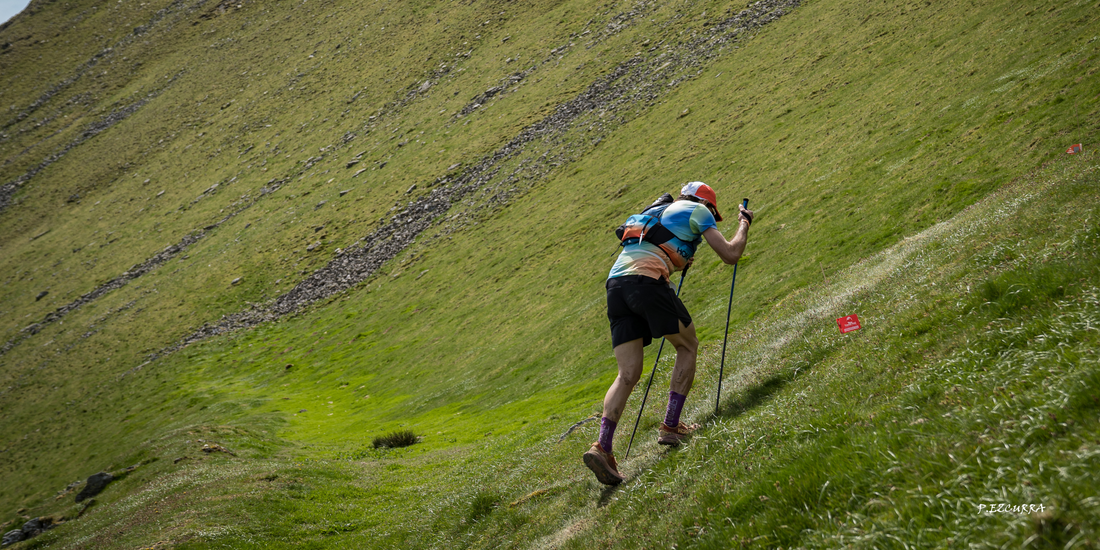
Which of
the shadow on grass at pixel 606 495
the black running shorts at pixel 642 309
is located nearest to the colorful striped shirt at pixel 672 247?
the black running shorts at pixel 642 309

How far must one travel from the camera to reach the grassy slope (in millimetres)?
5520

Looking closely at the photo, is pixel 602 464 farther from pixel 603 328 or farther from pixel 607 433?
pixel 603 328

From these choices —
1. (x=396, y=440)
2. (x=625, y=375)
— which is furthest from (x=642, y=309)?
(x=396, y=440)

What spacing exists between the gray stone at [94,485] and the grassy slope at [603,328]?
1502 millimetres

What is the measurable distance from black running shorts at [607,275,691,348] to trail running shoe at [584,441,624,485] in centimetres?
151

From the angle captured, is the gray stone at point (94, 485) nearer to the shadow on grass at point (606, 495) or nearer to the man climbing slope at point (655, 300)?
the shadow on grass at point (606, 495)

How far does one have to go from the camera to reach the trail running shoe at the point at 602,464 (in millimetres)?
8250

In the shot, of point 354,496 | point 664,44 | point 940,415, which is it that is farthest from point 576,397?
point 664,44

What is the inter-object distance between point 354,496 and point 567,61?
202 ft

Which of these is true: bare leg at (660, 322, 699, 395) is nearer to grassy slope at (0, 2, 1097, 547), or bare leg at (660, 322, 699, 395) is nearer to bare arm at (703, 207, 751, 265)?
grassy slope at (0, 2, 1097, 547)

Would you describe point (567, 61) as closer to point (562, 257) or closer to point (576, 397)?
point (562, 257)

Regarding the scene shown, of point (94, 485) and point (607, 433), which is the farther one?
point (94, 485)

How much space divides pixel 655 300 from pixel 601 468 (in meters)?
2.46

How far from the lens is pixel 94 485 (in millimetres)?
23703
